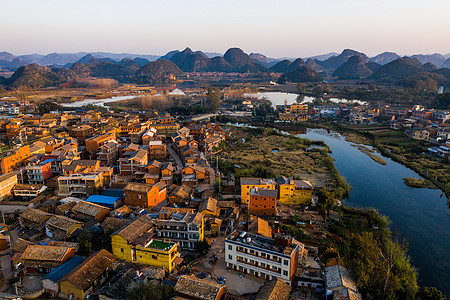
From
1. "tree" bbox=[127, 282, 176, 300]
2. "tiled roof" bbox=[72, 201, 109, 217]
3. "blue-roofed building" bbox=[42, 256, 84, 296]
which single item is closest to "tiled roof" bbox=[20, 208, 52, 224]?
"tiled roof" bbox=[72, 201, 109, 217]

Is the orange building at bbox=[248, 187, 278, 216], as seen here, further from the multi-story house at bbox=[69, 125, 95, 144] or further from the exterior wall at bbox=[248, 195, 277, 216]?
the multi-story house at bbox=[69, 125, 95, 144]

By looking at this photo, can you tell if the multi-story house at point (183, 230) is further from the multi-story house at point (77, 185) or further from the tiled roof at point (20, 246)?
the multi-story house at point (77, 185)


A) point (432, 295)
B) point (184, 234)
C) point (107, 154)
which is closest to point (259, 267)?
point (184, 234)

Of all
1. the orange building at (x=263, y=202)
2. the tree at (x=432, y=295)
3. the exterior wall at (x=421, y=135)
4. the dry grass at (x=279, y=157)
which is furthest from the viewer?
the exterior wall at (x=421, y=135)

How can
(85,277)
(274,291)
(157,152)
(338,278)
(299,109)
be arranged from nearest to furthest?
(274,291)
(338,278)
(85,277)
(157,152)
(299,109)

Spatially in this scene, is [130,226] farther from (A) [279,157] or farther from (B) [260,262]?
(A) [279,157]

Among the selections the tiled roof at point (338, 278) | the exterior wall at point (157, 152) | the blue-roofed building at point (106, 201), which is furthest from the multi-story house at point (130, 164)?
the tiled roof at point (338, 278)

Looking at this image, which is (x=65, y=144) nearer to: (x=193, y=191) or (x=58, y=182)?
(x=58, y=182)
